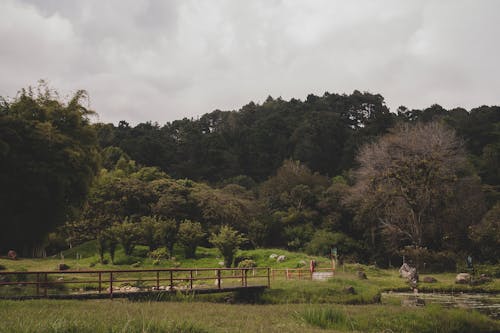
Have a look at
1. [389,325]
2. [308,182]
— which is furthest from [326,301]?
[308,182]

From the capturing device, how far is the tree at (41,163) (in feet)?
71.3

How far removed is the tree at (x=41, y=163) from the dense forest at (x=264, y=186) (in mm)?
69

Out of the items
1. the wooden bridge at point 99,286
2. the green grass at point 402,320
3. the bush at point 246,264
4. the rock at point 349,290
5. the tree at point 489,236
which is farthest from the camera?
the tree at point 489,236

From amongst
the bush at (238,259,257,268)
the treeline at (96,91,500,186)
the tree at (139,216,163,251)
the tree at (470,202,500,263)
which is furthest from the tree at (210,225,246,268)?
the treeline at (96,91,500,186)

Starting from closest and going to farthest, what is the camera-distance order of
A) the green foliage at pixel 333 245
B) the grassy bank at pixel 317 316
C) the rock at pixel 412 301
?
the grassy bank at pixel 317 316 → the rock at pixel 412 301 → the green foliage at pixel 333 245

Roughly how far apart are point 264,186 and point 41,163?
34558 millimetres

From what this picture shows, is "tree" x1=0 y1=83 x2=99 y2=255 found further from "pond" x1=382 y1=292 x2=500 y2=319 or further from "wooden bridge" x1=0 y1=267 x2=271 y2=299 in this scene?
"pond" x1=382 y1=292 x2=500 y2=319

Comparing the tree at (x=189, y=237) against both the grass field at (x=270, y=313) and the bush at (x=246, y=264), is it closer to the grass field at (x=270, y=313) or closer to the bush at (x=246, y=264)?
the bush at (x=246, y=264)

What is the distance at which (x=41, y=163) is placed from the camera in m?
22.4

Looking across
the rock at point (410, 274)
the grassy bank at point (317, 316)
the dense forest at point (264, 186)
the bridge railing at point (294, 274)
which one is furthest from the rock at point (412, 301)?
the dense forest at point (264, 186)

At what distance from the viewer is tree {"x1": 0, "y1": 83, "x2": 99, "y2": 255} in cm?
2173

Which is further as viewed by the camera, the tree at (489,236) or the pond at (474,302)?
the tree at (489,236)

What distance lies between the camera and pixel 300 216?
46.3 m

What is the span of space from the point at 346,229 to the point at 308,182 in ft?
24.6
